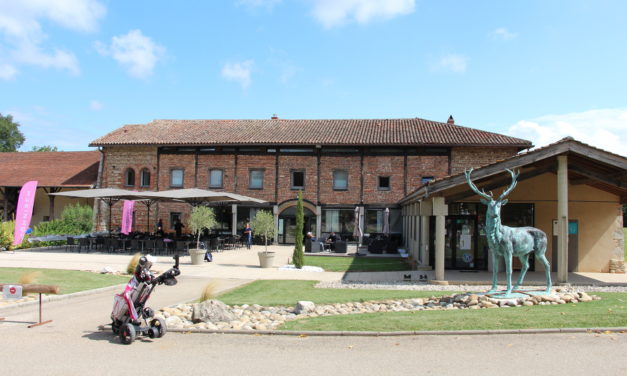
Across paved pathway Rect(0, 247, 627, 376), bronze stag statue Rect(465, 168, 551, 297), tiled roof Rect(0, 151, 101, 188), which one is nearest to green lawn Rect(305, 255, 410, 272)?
bronze stag statue Rect(465, 168, 551, 297)

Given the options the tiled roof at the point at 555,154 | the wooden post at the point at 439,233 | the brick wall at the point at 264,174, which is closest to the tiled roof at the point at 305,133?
the brick wall at the point at 264,174

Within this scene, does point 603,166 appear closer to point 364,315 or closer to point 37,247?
point 364,315

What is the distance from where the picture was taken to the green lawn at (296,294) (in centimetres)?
1014

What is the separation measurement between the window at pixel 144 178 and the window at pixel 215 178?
4230 mm

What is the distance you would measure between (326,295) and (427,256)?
5.98 meters

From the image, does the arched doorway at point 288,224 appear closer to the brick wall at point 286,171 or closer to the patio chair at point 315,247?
the brick wall at point 286,171

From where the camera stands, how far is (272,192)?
2912 cm

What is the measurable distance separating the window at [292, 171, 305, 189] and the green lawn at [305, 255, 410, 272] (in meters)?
8.14

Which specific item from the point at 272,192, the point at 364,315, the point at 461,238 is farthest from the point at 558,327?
the point at 272,192

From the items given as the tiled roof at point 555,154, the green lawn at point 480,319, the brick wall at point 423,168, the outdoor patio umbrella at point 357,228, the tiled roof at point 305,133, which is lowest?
the green lawn at point 480,319

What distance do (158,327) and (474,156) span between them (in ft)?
78.3

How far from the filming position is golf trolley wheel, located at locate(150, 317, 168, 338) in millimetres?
6975

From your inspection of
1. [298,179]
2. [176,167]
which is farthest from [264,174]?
[176,167]

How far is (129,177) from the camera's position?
31.4 m
